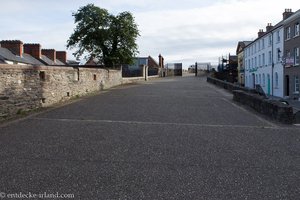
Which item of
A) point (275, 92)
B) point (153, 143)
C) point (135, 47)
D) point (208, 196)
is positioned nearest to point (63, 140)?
point (153, 143)

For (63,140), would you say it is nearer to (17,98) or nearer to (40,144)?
(40,144)

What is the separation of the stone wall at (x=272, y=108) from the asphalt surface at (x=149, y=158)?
0.88 metres

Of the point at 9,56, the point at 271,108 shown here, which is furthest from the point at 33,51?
the point at 271,108

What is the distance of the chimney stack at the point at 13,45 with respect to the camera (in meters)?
40.1

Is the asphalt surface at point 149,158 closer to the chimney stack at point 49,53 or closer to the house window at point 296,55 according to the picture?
the house window at point 296,55

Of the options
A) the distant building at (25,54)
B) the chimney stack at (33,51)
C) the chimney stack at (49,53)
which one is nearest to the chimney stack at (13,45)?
the distant building at (25,54)

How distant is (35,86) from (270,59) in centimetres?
4038

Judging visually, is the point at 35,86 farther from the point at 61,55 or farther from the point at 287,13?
the point at 61,55

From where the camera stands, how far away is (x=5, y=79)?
47.8 feet

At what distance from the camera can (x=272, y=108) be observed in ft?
53.1

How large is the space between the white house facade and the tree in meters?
17.5

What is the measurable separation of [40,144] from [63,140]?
716 millimetres

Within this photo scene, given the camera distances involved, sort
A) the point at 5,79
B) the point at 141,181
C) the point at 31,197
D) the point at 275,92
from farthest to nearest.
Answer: the point at 275,92 → the point at 5,79 → the point at 141,181 → the point at 31,197

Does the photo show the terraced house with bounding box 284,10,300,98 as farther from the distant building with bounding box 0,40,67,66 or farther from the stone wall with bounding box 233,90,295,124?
the distant building with bounding box 0,40,67,66
